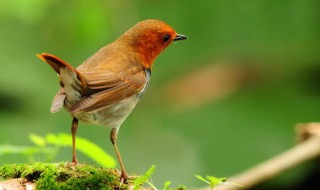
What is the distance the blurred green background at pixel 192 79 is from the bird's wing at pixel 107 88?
5.83 ft

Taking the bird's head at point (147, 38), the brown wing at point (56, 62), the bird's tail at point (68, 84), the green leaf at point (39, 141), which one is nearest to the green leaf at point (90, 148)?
the green leaf at point (39, 141)

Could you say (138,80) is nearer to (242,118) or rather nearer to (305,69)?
(242,118)

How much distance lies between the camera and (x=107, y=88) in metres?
4.76

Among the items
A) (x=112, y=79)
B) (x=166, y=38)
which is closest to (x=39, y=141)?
(x=112, y=79)

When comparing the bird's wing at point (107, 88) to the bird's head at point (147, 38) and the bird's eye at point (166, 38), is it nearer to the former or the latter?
the bird's head at point (147, 38)

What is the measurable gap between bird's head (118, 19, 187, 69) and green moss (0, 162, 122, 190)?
1358 mm

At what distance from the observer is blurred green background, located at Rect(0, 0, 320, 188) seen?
23.5ft

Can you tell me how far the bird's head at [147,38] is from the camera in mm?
5328

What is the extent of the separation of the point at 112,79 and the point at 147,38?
2.08 ft

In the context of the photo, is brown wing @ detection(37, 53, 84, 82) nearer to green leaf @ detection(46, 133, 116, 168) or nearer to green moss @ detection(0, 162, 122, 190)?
green leaf @ detection(46, 133, 116, 168)

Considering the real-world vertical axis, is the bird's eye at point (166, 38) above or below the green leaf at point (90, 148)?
above

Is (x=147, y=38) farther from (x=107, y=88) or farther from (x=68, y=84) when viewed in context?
(x=68, y=84)

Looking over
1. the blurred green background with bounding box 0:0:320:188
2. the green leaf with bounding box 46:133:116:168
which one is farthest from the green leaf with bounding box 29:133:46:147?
the blurred green background with bounding box 0:0:320:188

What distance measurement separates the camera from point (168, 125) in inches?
304
